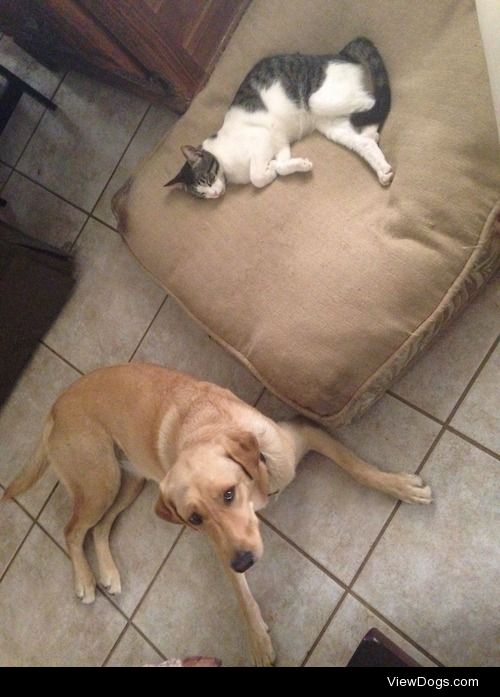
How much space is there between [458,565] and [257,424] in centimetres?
76

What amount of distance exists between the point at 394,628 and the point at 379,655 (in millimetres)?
225

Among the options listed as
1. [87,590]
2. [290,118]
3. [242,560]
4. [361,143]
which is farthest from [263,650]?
[290,118]

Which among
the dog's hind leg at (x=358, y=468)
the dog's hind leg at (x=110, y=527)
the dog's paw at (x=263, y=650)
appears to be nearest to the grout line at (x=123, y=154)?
the dog's hind leg at (x=110, y=527)

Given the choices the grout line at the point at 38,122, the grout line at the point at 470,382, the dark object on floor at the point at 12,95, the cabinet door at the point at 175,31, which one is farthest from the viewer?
the grout line at the point at 38,122

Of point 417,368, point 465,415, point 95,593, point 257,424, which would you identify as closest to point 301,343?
point 257,424

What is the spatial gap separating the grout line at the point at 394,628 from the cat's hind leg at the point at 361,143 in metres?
1.33

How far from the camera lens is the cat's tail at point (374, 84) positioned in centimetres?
171

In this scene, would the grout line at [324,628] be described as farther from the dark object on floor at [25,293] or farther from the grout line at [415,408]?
the dark object on floor at [25,293]

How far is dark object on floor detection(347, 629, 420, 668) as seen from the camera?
1515 millimetres

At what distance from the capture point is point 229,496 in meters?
A: 1.49

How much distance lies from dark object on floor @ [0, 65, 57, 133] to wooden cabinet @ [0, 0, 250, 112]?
23cm

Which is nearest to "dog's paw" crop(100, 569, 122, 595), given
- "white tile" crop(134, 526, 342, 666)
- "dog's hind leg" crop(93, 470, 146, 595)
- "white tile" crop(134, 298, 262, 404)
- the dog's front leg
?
"dog's hind leg" crop(93, 470, 146, 595)

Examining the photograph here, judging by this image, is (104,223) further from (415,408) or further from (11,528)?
(415,408)

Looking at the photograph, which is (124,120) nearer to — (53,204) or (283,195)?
(53,204)
